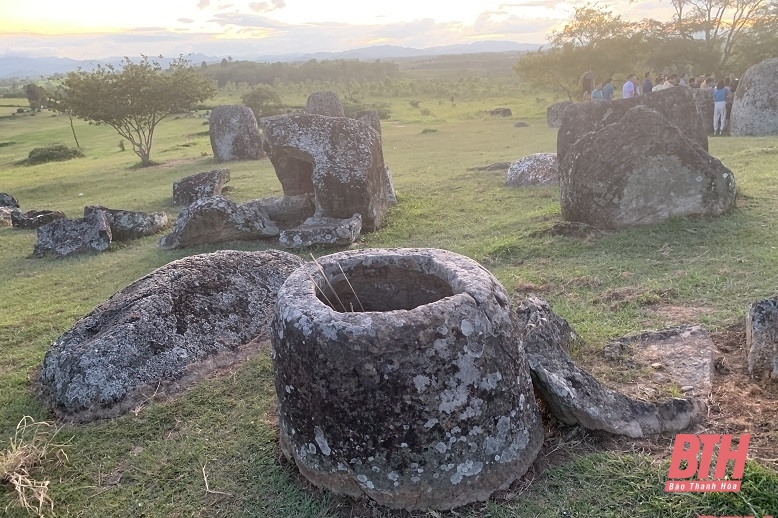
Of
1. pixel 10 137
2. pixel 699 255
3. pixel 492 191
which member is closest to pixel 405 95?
pixel 10 137

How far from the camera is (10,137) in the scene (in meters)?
37.9

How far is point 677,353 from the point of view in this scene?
4.92 meters

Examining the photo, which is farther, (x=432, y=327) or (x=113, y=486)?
(x=113, y=486)

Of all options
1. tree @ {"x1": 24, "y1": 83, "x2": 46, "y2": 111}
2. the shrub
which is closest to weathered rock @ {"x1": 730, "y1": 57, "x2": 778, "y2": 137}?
the shrub

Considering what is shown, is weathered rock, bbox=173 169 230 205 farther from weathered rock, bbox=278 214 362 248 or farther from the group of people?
the group of people

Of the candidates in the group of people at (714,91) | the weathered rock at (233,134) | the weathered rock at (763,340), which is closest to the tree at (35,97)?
the weathered rock at (233,134)

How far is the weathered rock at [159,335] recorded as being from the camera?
5.21m

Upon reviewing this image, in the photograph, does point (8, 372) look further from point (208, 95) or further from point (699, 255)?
point (208, 95)

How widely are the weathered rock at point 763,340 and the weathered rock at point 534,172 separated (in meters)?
8.81

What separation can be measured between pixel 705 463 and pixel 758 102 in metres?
18.1

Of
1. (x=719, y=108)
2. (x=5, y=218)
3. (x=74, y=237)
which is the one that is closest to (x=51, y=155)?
(x=5, y=218)

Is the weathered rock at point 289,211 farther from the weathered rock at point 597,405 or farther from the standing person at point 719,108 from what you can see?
the standing person at point 719,108

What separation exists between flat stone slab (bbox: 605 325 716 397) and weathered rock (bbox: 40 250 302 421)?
360 cm

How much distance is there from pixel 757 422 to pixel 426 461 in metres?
2.24
